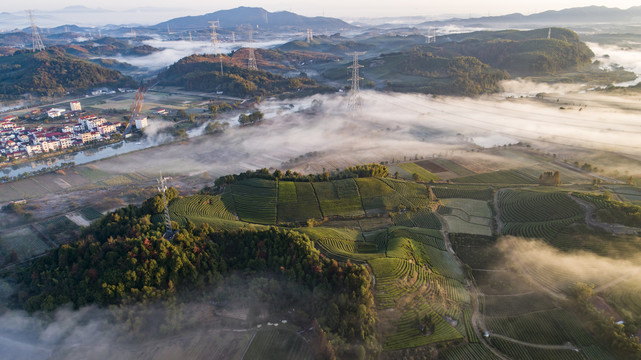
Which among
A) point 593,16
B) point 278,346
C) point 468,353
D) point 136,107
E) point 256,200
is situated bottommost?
point 468,353

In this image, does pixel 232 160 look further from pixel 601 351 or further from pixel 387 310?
pixel 601 351

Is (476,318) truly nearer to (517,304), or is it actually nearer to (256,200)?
(517,304)

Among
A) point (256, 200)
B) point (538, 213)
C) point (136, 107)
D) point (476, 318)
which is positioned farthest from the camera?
point (136, 107)

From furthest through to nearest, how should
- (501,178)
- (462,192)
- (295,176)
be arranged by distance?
1. (501,178)
2. (295,176)
3. (462,192)

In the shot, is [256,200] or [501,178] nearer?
[256,200]

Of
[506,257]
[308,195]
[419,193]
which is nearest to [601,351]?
[506,257]

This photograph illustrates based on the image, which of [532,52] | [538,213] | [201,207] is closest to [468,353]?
[538,213]

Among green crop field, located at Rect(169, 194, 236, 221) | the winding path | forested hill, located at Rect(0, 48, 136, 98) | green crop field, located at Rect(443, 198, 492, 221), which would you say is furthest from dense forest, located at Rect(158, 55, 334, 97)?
the winding path
